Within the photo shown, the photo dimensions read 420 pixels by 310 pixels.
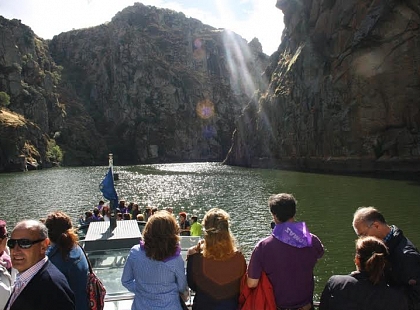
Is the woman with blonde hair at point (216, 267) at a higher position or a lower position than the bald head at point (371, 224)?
lower

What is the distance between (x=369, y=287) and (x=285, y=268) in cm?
98

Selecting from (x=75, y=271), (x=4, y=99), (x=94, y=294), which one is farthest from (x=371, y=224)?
(x=4, y=99)

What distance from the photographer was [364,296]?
390 centimetres

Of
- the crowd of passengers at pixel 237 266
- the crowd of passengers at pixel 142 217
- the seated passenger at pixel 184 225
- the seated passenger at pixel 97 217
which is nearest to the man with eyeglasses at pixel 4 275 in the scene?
the crowd of passengers at pixel 237 266

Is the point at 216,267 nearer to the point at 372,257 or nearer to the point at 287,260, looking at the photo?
the point at 287,260

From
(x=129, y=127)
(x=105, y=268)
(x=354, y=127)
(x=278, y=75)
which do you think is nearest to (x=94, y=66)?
(x=129, y=127)

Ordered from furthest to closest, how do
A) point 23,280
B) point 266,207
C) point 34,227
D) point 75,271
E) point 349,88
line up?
1. point 349,88
2. point 266,207
3. point 75,271
4. point 34,227
5. point 23,280

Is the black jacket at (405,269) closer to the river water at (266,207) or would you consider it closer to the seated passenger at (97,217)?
the river water at (266,207)

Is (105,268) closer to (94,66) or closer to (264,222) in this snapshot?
(264,222)

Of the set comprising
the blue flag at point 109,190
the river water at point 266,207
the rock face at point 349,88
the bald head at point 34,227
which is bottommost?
the river water at point 266,207

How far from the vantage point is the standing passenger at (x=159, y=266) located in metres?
4.44

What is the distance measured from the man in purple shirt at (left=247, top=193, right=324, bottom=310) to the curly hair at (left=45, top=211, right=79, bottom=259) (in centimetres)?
210

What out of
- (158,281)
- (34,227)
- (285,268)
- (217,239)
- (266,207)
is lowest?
(266,207)

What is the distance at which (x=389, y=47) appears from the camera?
56.7 meters
